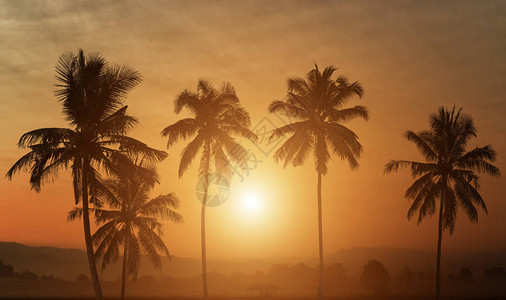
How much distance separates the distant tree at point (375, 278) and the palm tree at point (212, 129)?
4589 inches

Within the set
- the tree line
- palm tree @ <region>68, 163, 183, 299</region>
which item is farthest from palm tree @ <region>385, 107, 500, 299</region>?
palm tree @ <region>68, 163, 183, 299</region>

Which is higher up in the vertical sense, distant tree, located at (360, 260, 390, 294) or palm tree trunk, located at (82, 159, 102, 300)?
palm tree trunk, located at (82, 159, 102, 300)

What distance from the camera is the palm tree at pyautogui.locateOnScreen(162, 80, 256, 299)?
44.4 metres

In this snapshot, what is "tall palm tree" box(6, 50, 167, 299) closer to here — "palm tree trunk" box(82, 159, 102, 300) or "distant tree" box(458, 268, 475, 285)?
"palm tree trunk" box(82, 159, 102, 300)

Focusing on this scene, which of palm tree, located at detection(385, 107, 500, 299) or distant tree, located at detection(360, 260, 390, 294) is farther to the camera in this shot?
distant tree, located at detection(360, 260, 390, 294)

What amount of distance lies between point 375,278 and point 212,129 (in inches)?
4760

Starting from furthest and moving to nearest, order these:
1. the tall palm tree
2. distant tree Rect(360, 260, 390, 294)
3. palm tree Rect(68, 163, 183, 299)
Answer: distant tree Rect(360, 260, 390, 294)
palm tree Rect(68, 163, 183, 299)
the tall palm tree

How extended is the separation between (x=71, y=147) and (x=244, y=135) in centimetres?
1569

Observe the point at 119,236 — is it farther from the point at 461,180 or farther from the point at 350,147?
the point at 461,180

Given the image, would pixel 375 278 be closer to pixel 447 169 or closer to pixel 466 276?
pixel 466 276

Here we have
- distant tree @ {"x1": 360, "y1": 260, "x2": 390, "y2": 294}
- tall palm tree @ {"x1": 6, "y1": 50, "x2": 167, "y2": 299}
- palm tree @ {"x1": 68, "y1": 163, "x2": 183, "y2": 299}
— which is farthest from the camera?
distant tree @ {"x1": 360, "y1": 260, "x2": 390, "y2": 294}

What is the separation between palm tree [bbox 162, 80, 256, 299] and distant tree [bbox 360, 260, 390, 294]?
11656 centimetres

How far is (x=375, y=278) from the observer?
153 meters

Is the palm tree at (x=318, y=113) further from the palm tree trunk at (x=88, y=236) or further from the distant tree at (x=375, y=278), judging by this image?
the distant tree at (x=375, y=278)
